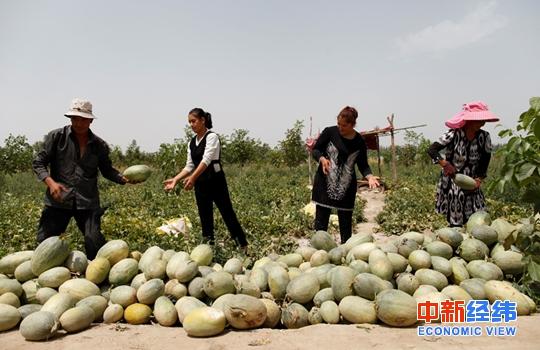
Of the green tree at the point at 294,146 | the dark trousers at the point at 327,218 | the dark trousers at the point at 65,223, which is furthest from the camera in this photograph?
the green tree at the point at 294,146

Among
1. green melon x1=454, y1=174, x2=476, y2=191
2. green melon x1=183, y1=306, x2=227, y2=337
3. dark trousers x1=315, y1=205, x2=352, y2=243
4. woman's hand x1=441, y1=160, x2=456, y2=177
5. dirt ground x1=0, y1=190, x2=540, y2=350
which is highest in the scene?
woman's hand x1=441, y1=160, x2=456, y2=177

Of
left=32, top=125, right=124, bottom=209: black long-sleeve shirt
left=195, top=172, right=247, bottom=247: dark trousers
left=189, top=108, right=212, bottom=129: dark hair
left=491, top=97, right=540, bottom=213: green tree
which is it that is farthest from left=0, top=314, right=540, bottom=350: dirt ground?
left=189, top=108, right=212, bottom=129: dark hair

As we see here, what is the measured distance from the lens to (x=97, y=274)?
346 cm

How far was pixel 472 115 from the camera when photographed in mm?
4473

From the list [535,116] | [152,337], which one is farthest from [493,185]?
[152,337]

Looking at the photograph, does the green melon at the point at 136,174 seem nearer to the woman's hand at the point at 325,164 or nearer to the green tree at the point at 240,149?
the woman's hand at the point at 325,164

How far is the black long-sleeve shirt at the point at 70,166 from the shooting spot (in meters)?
4.02

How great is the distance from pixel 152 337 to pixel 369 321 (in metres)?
1.48

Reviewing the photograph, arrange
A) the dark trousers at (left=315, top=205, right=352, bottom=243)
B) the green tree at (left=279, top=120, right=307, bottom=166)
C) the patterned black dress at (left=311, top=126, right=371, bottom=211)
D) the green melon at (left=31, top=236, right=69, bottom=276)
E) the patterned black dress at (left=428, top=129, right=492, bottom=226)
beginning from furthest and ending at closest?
the green tree at (left=279, top=120, right=307, bottom=166)
the dark trousers at (left=315, top=205, right=352, bottom=243)
the patterned black dress at (left=311, top=126, right=371, bottom=211)
the patterned black dress at (left=428, top=129, right=492, bottom=226)
the green melon at (left=31, top=236, right=69, bottom=276)

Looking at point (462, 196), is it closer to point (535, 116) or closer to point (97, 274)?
point (535, 116)

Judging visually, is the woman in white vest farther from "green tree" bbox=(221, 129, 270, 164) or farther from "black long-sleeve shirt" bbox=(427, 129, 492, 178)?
"green tree" bbox=(221, 129, 270, 164)

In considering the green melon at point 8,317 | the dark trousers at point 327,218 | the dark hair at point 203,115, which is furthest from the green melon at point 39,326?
the dark trousers at point 327,218

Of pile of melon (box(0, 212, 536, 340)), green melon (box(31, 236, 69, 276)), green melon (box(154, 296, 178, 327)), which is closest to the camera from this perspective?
pile of melon (box(0, 212, 536, 340))

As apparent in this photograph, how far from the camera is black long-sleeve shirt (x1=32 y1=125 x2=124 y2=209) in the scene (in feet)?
13.2
